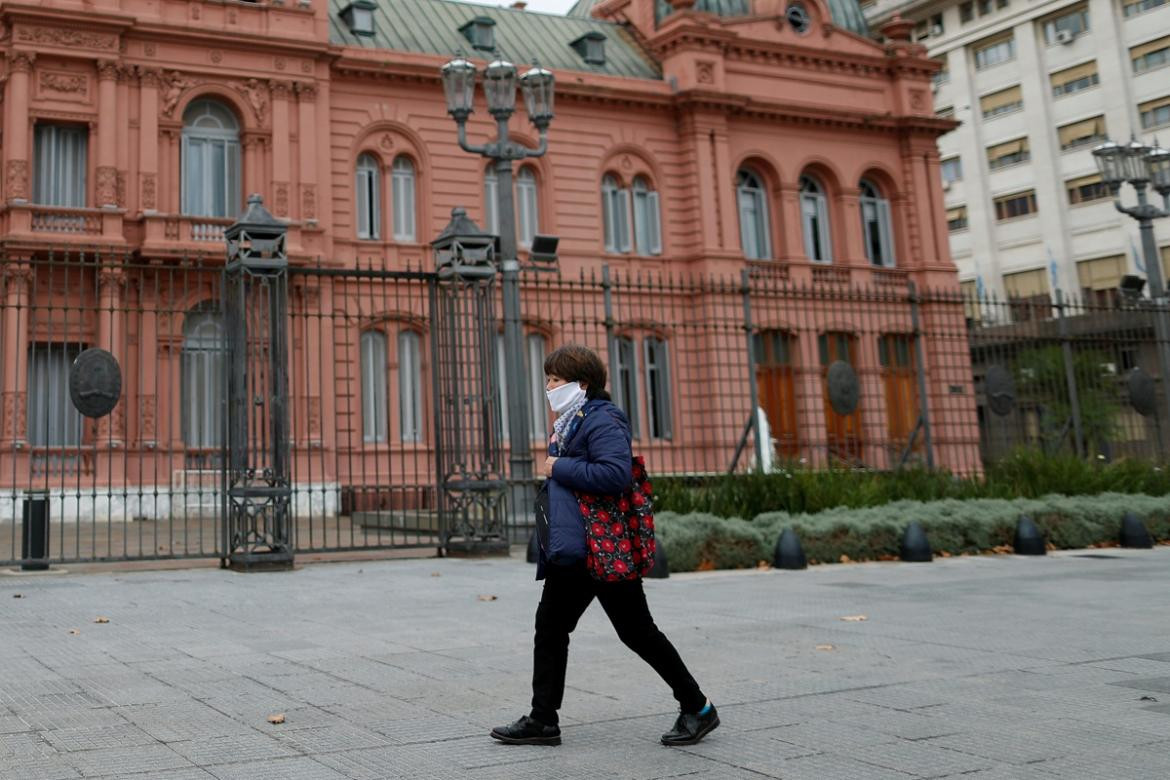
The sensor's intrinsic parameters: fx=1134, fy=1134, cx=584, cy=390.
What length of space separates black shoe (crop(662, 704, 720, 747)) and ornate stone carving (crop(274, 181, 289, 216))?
72.1ft

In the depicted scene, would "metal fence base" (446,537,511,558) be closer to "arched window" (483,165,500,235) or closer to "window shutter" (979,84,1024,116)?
"arched window" (483,165,500,235)

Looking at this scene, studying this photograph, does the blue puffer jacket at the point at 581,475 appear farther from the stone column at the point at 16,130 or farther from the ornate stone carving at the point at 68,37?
the ornate stone carving at the point at 68,37

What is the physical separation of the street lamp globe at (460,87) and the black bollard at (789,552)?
6855 millimetres

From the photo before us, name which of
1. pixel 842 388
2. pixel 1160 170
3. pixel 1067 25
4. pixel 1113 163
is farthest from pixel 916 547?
pixel 1067 25

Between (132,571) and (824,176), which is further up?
(824,176)

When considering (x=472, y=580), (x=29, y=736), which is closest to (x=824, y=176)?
(x=472, y=580)

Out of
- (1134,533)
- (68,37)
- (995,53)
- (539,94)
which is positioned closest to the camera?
(1134,533)

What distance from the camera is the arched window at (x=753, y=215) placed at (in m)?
30.9

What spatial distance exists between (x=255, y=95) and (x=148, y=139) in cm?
252

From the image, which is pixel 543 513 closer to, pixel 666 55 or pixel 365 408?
pixel 365 408

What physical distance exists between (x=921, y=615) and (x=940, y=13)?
52.2 metres

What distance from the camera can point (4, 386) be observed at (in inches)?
814

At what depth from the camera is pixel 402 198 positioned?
27.2 meters

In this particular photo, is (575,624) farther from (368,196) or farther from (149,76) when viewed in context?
(368,196)
